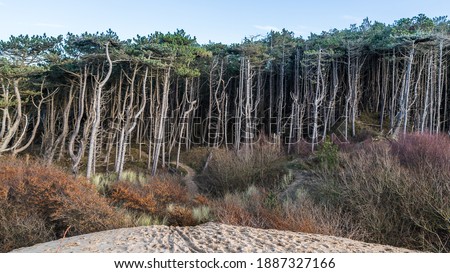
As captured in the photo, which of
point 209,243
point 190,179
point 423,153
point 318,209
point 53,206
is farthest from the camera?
point 190,179

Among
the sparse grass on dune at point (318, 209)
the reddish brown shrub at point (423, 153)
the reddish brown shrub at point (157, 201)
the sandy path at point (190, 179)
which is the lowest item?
the sandy path at point (190, 179)

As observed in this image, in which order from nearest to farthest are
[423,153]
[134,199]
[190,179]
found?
[423,153] → [134,199] → [190,179]

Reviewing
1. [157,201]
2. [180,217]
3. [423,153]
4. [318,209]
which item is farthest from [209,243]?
Answer: [423,153]

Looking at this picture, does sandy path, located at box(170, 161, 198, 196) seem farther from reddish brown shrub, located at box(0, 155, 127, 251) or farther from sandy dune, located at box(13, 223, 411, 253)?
sandy dune, located at box(13, 223, 411, 253)

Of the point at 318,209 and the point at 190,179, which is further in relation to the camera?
the point at 190,179

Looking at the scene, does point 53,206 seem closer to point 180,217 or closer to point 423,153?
point 180,217

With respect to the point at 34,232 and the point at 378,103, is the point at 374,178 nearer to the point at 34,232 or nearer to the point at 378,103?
the point at 34,232

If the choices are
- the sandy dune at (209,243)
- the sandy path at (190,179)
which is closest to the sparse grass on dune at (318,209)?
the sandy dune at (209,243)

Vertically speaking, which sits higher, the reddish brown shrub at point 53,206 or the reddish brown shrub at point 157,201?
the reddish brown shrub at point 53,206

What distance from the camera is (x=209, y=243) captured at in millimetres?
8039

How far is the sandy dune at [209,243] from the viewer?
7.63 m

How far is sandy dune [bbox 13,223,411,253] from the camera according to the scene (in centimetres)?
763

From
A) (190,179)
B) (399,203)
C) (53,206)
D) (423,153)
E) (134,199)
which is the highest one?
(423,153)

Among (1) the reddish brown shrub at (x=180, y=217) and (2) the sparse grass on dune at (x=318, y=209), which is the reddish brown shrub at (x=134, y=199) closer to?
(2) the sparse grass on dune at (x=318, y=209)
